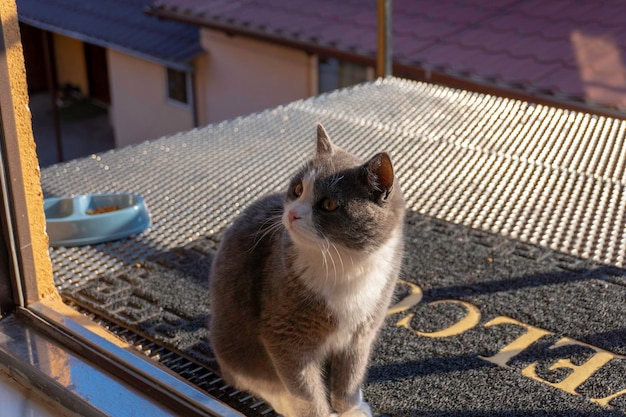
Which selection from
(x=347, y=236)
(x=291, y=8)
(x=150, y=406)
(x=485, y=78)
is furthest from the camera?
(x=291, y=8)

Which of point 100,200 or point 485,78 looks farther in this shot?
point 485,78

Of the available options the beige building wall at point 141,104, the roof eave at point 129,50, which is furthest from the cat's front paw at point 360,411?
the beige building wall at point 141,104

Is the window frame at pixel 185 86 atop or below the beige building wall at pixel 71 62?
atop

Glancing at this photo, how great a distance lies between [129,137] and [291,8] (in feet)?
13.5

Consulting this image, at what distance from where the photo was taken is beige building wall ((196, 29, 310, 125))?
7.41 meters

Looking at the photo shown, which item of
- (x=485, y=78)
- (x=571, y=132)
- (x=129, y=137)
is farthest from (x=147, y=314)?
(x=129, y=137)

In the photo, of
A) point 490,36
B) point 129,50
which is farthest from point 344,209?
point 129,50

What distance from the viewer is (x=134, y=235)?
2.62 m

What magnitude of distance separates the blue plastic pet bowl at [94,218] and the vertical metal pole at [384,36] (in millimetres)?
1797

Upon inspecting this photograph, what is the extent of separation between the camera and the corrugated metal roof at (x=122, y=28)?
8699 millimetres

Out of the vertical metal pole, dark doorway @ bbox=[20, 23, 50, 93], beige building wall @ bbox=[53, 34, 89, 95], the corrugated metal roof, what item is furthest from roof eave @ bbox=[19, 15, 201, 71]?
the vertical metal pole

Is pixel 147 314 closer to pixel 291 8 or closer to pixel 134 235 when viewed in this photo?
pixel 134 235

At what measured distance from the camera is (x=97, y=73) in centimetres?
1214

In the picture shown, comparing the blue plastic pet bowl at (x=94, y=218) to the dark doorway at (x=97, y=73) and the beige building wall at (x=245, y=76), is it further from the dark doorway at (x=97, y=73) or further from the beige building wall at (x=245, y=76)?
the dark doorway at (x=97, y=73)
